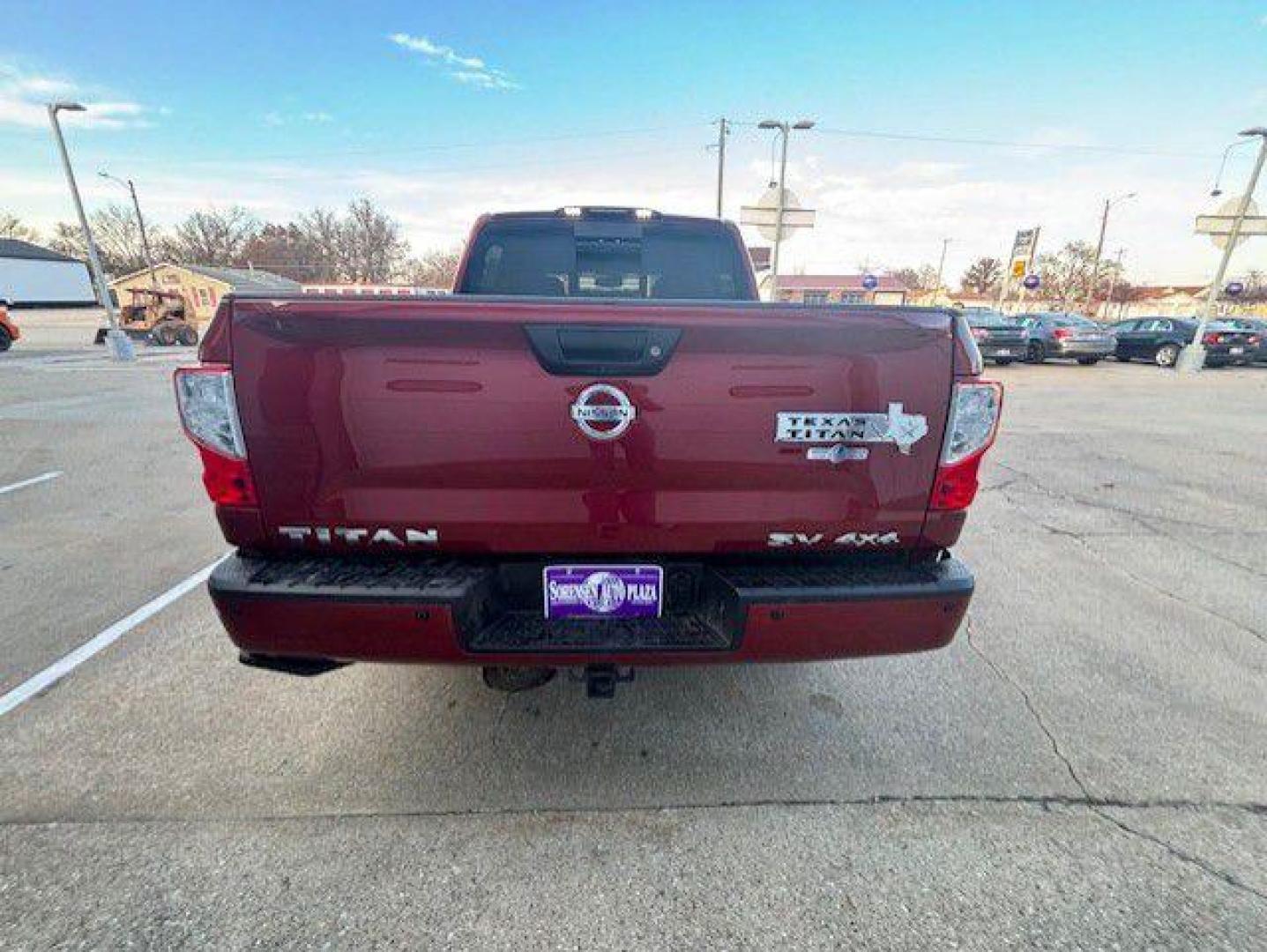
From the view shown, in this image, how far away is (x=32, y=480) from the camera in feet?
20.0

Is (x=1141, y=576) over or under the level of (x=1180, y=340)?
under

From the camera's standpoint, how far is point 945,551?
2.05 meters

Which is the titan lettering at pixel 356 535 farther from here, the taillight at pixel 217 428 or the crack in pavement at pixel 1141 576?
the crack in pavement at pixel 1141 576

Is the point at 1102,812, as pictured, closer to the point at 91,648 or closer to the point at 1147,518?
the point at 1147,518

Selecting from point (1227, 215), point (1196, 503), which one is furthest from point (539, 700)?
point (1227, 215)

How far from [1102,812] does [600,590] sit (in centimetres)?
201

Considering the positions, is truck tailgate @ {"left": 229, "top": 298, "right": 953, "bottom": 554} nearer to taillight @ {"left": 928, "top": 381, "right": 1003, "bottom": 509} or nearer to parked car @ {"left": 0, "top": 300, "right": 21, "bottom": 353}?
taillight @ {"left": 928, "top": 381, "right": 1003, "bottom": 509}

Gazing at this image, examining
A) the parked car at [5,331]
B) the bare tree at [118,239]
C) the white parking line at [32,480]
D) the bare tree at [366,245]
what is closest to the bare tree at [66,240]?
the bare tree at [118,239]

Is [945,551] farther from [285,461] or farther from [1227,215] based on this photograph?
[1227,215]

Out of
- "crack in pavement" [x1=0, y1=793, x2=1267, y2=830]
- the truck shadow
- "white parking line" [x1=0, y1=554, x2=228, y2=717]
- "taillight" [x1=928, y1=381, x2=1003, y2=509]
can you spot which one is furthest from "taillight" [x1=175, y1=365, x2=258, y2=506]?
"taillight" [x1=928, y1=381, x2=1003, y2=509]

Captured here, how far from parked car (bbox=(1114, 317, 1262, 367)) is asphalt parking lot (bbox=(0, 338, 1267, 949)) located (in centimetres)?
2141

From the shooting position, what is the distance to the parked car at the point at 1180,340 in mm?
19312

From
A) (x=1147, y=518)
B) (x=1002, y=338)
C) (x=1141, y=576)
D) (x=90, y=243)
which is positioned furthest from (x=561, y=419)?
(x=90, y=243)

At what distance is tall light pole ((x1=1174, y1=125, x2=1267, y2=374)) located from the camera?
16.6 m
